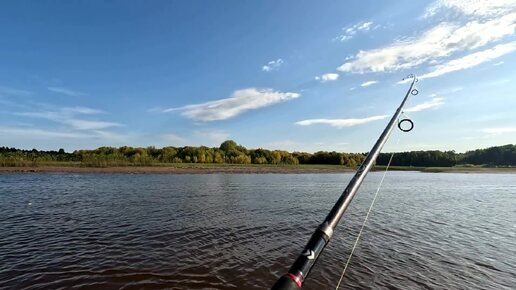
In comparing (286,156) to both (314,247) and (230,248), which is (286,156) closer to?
(230,248)

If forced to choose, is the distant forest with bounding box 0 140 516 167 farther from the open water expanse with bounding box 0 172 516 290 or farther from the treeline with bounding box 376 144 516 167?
Answer: the open water expanse with bounding box 0 172 516 290

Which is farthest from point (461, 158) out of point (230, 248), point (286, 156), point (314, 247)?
point (314, 247)

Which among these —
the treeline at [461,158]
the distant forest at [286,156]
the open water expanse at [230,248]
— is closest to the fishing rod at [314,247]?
the open water expanse at [230,248]

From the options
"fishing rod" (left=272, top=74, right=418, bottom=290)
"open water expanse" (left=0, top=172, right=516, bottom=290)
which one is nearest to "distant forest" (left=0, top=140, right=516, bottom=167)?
"open water expanse" (left=0, top=172, right=516, bottom=290)

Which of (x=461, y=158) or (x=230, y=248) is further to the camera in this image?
(x=461, y=158)

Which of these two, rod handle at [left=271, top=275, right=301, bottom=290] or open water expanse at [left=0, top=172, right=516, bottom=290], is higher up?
rod handle at [left=271, top=275, right=301, bottom=290]

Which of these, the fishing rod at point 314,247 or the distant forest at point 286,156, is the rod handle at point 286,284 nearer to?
the fishing rod at point 314,247

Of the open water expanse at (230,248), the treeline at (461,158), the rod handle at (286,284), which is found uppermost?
the treeline at (461,158)

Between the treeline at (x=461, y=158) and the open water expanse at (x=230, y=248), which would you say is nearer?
the open water expanse at (x=230, y=248)

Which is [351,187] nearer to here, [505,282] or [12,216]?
[505,282]

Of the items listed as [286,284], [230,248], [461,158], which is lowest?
[230,248]

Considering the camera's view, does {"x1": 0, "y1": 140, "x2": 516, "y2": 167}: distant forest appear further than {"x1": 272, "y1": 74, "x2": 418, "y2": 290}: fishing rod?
Yes

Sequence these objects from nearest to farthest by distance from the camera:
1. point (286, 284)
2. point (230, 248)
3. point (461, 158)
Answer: point (286, 284)
point (230, 248)
point (461, 158)

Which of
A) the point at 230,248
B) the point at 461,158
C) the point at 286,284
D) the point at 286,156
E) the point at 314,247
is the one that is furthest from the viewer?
the point at 461,158
